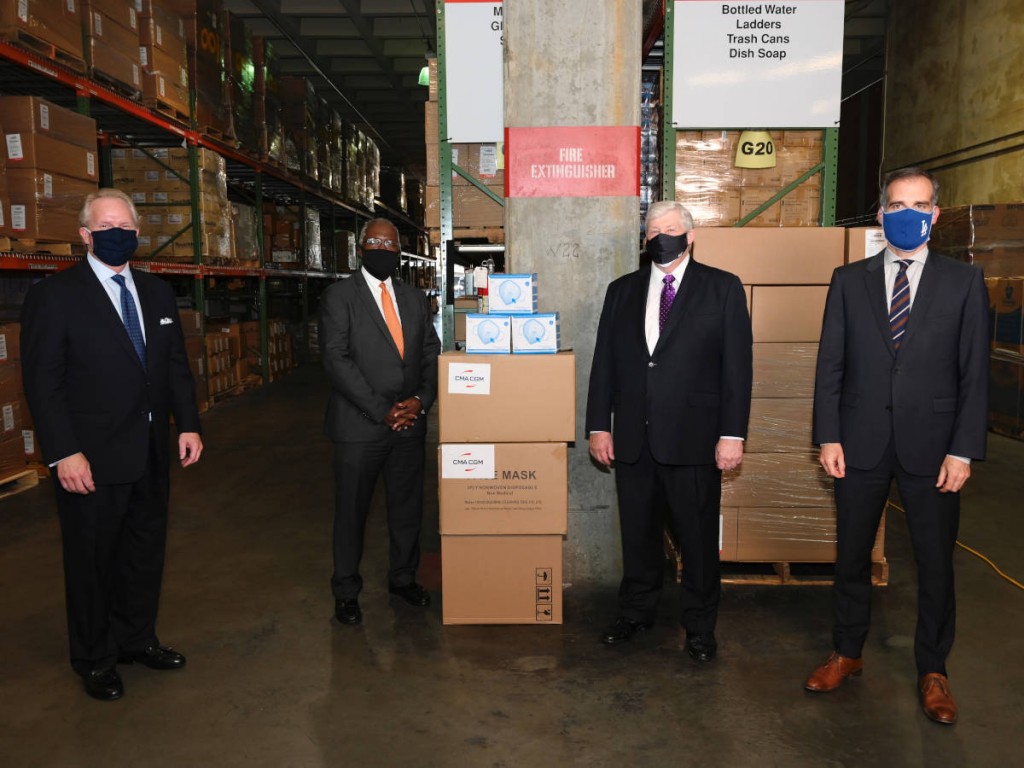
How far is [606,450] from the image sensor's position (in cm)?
345

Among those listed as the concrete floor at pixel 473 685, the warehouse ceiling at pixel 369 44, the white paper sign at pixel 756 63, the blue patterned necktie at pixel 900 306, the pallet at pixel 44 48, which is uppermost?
the warehouse ceiling at pixel 369 44

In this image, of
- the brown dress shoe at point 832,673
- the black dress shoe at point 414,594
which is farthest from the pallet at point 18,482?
the brown dress shoe at point 832,673

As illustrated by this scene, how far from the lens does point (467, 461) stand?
3.57 meters

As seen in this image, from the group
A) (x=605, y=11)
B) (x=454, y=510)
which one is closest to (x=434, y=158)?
(x=605, y=11)

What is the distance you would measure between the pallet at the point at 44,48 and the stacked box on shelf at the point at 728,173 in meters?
4.52

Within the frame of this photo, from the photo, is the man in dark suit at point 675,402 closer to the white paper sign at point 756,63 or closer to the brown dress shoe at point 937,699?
the brown dress shoe at point 937,699

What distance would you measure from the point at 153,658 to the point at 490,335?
1884mm

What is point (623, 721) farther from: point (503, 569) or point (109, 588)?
point (109, 588)

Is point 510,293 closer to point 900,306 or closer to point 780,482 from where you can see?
point 900,306

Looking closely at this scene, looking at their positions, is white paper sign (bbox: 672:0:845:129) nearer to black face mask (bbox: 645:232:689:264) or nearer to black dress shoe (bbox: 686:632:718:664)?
black face mask (bbox: 645:232:689:264)

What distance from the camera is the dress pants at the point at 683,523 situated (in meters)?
3.32

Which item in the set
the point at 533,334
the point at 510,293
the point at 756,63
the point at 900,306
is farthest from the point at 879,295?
the point at 756,63

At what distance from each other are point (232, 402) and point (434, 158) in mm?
6452

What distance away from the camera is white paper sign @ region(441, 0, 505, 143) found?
4.31 m
